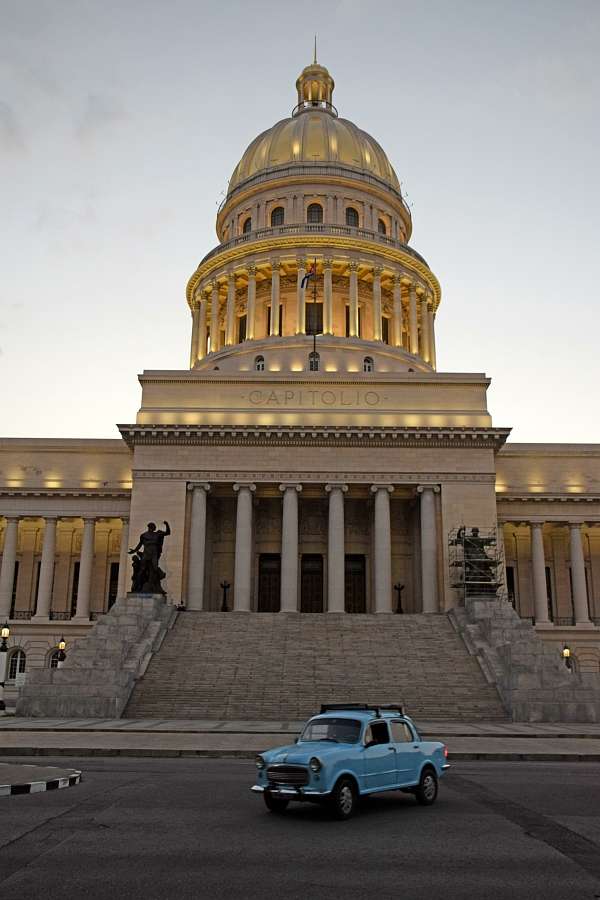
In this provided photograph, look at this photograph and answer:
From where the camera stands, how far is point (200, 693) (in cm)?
3300

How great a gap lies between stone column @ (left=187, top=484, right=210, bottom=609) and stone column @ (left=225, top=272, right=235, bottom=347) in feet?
59.5

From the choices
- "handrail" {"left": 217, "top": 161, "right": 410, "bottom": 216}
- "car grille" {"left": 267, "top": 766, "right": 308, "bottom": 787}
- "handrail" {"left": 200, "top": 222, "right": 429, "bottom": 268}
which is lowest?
"car grille" {"left": 267, "top": 766, "right": 308, "bottom": 787}

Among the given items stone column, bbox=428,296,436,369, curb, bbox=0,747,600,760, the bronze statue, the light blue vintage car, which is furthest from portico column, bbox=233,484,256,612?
the light blue vintage car

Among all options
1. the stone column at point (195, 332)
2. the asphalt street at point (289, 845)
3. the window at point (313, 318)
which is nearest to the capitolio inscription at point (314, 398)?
the window at point (313, 318)

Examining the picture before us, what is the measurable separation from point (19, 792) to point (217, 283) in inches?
2306

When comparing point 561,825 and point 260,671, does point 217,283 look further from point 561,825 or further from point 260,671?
point 561,825

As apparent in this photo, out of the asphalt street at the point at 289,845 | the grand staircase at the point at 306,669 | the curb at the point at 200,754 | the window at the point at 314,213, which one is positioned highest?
the window at the point at 314,213

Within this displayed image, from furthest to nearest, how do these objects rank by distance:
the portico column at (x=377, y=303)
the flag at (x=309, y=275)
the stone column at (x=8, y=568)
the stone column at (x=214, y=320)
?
the stone column at (x=214, y=320)
the portico column at (x=377, y=303)
the flag at (x=309, y=275)
the stone column at (x=8, y=568)

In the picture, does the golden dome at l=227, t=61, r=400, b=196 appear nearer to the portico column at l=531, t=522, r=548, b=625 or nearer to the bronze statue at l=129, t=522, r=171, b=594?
the portico column at l=531, t=522, r=548, b=625

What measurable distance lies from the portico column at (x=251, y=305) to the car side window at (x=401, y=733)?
52.8 meters

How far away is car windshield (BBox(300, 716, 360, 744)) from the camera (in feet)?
41.4

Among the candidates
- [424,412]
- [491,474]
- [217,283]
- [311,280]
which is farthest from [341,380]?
[217,283]

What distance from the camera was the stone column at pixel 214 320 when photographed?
67.9 m

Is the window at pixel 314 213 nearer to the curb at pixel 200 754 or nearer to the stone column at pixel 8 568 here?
the stone column at pixel 8 568
